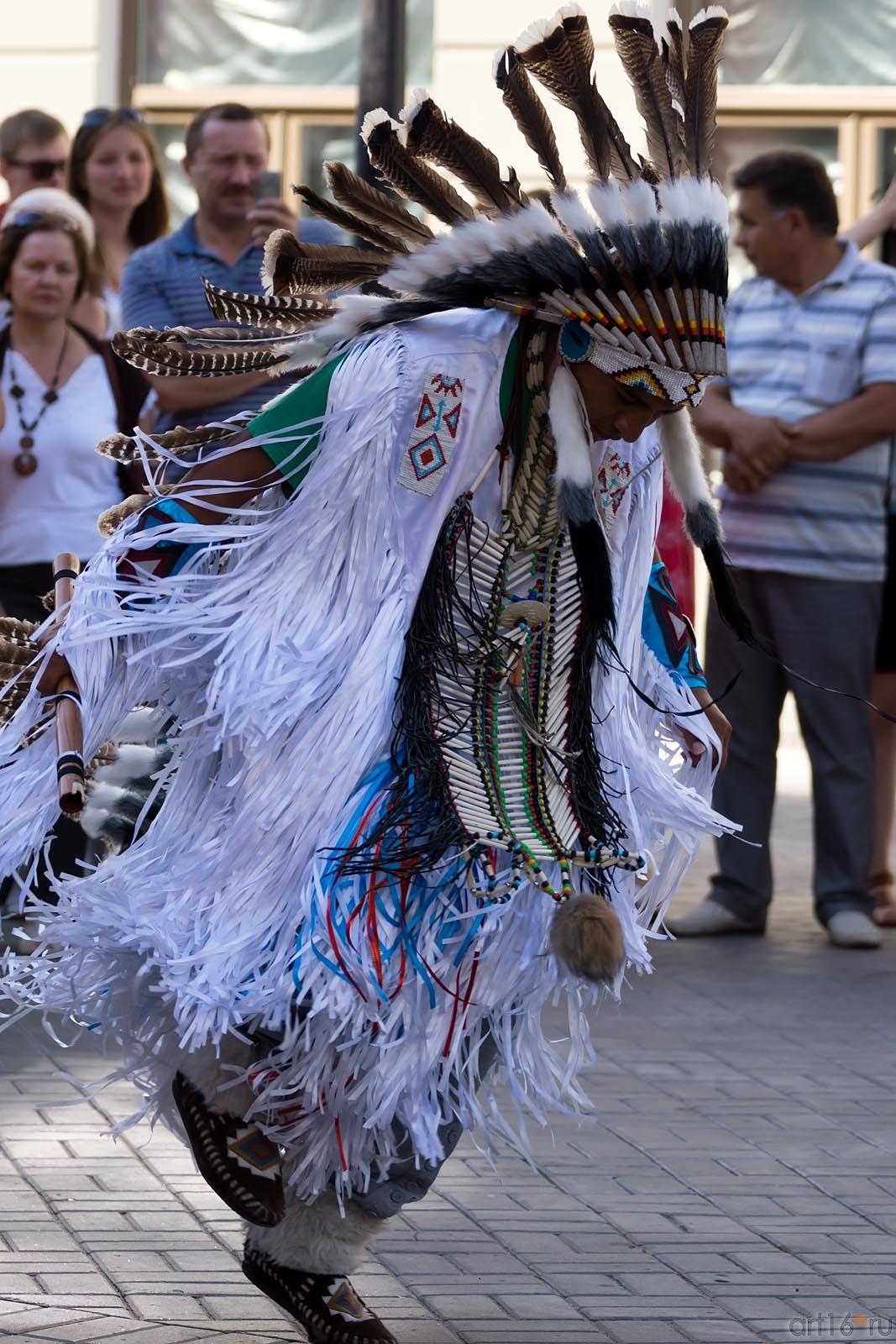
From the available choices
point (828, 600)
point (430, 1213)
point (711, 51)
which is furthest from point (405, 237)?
point (828, 600)

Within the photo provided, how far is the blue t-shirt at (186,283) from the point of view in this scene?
20.5ft

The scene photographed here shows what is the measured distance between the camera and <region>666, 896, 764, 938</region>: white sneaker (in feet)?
22.5

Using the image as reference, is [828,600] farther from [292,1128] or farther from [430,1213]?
[292,1128]

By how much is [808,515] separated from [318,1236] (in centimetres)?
386

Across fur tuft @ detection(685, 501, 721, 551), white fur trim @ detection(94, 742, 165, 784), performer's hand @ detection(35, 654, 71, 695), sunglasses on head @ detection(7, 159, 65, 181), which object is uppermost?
sunglasses on head @ detection(7, 159, 65, 181)

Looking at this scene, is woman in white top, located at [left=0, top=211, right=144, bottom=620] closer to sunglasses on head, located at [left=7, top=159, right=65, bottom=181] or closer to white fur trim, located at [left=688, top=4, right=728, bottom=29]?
sunglasses on head, located at [left=7, top=159, right=65, bottom=181]

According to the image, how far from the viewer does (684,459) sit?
3631mm

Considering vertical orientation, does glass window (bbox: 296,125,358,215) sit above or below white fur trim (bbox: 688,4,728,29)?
above

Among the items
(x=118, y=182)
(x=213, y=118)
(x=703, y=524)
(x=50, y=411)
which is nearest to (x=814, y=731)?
(x=50, y=411)

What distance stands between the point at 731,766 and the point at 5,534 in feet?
7.51

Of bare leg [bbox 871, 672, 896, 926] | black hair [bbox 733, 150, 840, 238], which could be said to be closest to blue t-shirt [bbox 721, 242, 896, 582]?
black hair [bbox 733, 150, 840, 238]

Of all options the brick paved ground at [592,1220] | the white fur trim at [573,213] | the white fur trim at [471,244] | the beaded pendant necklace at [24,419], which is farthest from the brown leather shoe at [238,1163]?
the beaded pendant necklace at [24,419]

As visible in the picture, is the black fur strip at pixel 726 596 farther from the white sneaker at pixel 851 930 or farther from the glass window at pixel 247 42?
the glass window at pixel 247 42

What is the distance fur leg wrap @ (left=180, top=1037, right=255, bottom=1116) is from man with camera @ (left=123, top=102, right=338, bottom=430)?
3.09 meters
